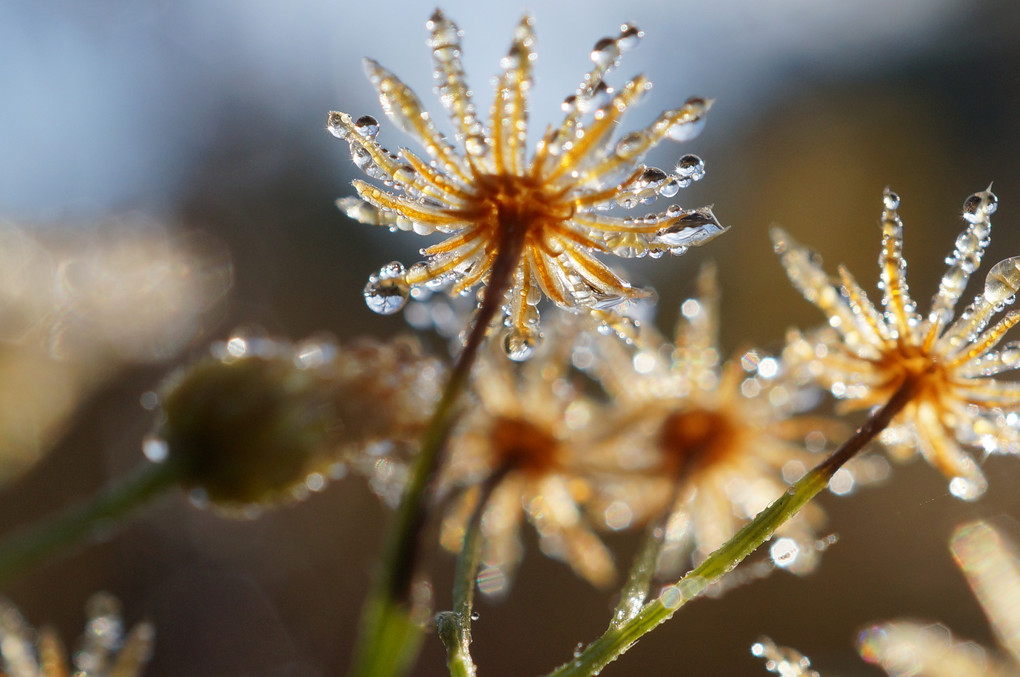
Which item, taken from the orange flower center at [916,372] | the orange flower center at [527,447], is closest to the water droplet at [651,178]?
the orange flower center at [916,372]

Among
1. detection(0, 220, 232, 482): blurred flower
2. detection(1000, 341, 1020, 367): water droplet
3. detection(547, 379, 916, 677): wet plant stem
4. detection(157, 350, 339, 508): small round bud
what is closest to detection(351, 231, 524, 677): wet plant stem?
detection(547, 379, 916, 677): wet plant stem

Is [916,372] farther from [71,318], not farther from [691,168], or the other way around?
[71,318]

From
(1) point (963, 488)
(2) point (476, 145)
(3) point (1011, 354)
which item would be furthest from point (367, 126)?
(1) point (963, 488)

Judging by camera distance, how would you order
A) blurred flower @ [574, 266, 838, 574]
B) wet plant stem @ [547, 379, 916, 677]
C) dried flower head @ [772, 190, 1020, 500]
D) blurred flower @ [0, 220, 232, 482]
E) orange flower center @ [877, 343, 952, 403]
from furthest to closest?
blurred flower @ [0, 220, 232, 482]
blurred flower @ [574, 266, 838, 574]
orange flower center @ [877, 343, 952, 403]
dried flower head @ [772, 190, 1020, 500]
wet plant stem @ [547, 379, 916, 677]

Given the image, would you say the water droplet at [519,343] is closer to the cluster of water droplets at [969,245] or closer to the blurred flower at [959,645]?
the cluster of water droplets at [969,245]

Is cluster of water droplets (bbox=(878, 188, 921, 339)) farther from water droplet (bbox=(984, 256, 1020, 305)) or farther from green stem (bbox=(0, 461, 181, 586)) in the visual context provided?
green stem (bbox=(0, 461, 181, 586))

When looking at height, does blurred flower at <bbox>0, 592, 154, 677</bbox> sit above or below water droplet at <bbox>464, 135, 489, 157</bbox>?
below

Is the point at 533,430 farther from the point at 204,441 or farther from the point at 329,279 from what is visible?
the point at 329,279
